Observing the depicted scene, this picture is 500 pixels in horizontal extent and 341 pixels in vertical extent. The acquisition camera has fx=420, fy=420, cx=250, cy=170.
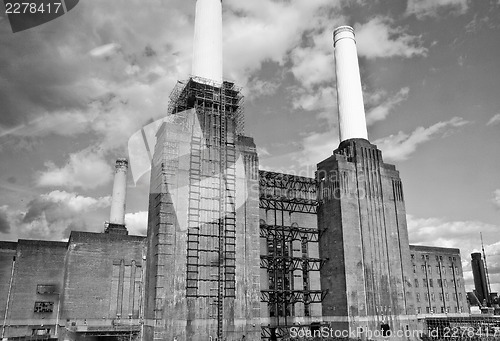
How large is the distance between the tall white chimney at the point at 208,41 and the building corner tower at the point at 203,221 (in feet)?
1.10

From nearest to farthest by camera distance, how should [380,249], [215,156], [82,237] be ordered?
[215,156], [380,249], [82,237]

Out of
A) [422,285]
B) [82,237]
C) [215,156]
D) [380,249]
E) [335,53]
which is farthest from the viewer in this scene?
[422,285]

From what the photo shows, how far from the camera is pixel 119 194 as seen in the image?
192ft

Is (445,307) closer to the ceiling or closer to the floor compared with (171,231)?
closer to the floor

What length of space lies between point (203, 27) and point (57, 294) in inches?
1252

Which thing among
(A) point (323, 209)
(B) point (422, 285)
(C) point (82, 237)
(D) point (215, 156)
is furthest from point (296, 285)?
(B) point (422, 285)

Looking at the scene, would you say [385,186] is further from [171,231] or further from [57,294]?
[57,294]

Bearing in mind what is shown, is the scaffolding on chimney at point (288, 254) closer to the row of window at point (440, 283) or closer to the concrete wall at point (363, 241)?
the concrete wall at point (363, 241)

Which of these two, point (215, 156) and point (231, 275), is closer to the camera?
point (231, 275)

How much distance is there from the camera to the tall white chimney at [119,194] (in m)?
57.7

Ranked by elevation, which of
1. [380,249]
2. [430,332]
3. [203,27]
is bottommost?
[430,332]

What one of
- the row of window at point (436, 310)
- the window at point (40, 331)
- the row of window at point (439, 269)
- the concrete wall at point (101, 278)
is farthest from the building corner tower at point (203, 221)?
the row of window at point (439, 269)

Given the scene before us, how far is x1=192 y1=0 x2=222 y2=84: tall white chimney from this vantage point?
38.0m

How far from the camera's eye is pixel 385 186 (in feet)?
138
